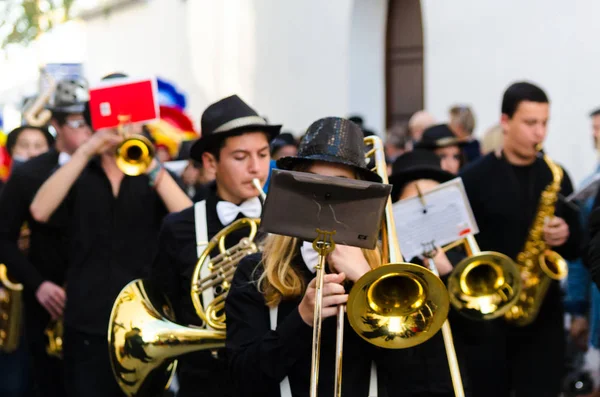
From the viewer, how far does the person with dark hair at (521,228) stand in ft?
21.0

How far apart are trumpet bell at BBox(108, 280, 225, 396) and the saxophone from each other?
7.67ft

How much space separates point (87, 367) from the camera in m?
5.96

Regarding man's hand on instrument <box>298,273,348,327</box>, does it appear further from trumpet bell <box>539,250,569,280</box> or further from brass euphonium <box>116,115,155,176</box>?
trumpet bell <box>539,250,569,280</box>

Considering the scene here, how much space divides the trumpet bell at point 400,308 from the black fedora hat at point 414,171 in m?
1.61

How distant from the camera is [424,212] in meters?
4.95

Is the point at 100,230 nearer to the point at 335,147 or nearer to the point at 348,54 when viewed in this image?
the point at 335,147

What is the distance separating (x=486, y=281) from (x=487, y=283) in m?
0.01

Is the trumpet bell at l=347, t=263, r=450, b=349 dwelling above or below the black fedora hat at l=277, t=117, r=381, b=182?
below

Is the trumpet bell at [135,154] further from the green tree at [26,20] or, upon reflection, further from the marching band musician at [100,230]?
the green tree at [26,20]

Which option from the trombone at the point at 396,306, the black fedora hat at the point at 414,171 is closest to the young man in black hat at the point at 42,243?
the black fedora hat at the point at 414,171

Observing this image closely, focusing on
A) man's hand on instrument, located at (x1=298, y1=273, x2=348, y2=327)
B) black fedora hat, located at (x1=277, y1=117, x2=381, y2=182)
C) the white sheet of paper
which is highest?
black fedora hat, located at (x1=277, y1=117, x2=381, y2=182)

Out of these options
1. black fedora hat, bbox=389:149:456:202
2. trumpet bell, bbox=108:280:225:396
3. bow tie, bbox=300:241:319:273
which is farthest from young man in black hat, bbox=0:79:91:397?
bow tie, bbox=300:241:319:273

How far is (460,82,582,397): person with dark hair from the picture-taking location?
21.0ft

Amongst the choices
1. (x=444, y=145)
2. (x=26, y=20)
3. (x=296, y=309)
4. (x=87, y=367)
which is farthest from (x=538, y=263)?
(x=26, y=20)
